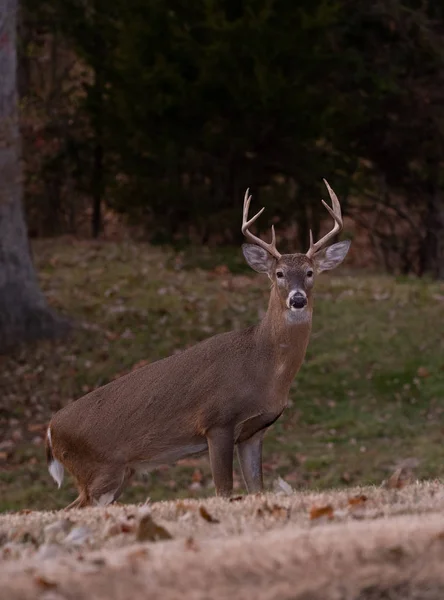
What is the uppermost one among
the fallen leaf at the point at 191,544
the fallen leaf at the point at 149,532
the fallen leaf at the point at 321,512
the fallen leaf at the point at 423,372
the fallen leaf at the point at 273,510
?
the fallen leaf at the point at 191,544

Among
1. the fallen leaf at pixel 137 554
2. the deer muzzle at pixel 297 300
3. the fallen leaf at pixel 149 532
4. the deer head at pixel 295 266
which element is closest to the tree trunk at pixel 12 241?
the deer head at pixel 295 266

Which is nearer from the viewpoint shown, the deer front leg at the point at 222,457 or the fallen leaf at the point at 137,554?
the fallen leaf at the point at 137,554

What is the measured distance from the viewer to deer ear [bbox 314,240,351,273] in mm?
7723

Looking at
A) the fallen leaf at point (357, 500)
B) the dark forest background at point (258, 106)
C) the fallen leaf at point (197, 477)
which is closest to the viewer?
the fallen leaf at point (357, 500)

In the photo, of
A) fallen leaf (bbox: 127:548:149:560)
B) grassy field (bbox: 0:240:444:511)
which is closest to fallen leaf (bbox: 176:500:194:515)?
fallen leaf (bbox: 127:548:149:560)

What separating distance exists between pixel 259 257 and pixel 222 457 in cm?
135

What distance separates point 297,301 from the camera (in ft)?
23.7

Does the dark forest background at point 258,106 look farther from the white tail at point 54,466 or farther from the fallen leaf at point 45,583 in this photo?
the fallen leaf at point 45,583

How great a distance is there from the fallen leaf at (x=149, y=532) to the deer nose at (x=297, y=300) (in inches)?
108

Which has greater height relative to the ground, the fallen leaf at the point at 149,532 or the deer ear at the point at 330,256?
the deer ear at the point at 330,256

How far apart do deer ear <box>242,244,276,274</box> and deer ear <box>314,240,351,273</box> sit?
11.2 inches

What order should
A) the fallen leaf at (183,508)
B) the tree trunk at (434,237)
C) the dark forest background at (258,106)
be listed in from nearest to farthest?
1. the fallen leaf at (183,508)
2. the dark forest background at (258,106)
3. the tree trunk at (434,237)

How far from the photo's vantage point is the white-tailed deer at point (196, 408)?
7098 millimetres

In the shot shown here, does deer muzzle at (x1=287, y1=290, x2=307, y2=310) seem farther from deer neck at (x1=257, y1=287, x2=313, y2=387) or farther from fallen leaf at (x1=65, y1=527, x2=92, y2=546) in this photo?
fallen leaf at (x1=65, y1=527, x2=92, y2=546)
